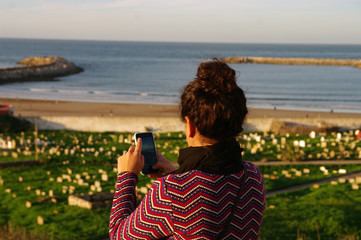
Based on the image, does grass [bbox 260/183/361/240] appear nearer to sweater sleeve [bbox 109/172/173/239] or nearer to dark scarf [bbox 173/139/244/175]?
dark scarf [bbox 173/139/244/175]

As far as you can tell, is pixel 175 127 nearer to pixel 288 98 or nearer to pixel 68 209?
pixel 68 209

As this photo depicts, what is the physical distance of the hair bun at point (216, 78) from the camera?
2.48m

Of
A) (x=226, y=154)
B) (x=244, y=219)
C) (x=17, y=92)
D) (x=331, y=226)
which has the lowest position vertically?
(x=17, y=92)

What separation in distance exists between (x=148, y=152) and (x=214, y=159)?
1.95 feet

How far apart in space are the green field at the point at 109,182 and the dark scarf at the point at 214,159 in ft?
13.3

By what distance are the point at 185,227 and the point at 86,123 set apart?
26.7 m

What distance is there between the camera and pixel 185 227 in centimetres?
232

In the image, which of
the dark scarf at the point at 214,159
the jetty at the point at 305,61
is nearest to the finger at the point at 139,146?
the dark scarf at the point at 214,159

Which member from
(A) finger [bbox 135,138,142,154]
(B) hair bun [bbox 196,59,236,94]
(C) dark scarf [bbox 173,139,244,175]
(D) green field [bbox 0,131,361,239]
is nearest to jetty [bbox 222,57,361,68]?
(D) green field [bbox 0,131,361,239]

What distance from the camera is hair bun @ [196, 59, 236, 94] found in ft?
8.14

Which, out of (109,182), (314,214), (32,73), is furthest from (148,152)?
(32,73)

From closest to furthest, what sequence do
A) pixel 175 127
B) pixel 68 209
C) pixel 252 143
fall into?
1. pixel 68 209
2. pixel 252 143
3. pixel 175 127

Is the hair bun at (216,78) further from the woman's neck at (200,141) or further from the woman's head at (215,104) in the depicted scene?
the woman's neck at (200,141)

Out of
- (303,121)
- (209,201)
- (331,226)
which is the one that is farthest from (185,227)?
(303,121)
